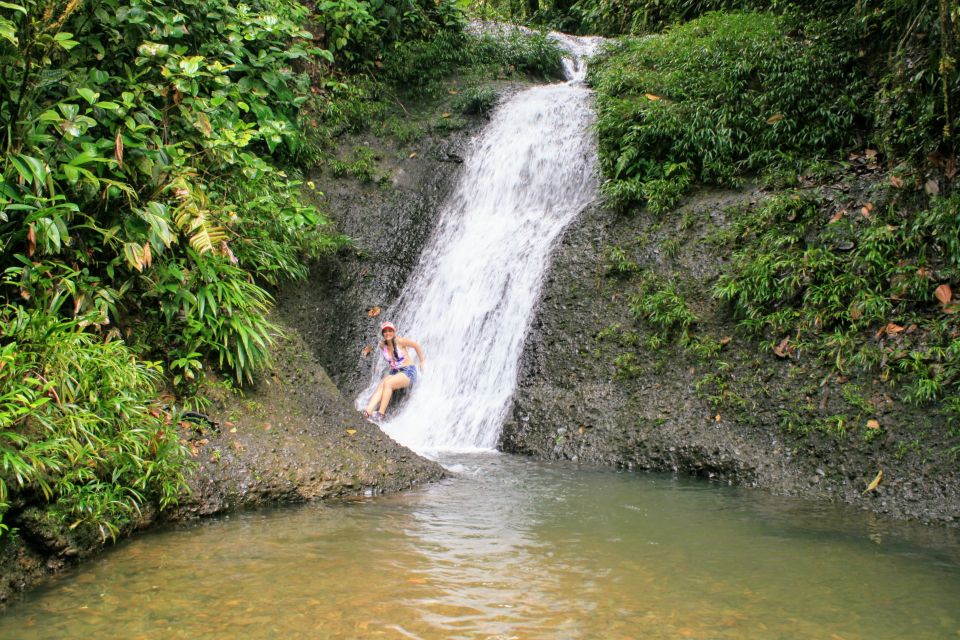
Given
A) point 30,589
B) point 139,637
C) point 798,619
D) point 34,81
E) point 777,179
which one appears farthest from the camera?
point 777,179

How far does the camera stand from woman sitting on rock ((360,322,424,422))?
9234mm

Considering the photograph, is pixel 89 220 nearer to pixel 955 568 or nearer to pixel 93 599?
pixel 93 599

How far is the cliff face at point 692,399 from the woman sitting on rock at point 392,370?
5.63 feet

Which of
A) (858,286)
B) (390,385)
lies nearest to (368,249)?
(390,385)

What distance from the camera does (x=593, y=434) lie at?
7801mm

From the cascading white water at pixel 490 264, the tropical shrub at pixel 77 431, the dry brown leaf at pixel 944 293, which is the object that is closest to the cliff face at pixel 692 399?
the cascading white water at pixel 490 264

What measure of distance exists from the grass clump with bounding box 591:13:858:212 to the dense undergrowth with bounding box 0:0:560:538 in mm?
4929

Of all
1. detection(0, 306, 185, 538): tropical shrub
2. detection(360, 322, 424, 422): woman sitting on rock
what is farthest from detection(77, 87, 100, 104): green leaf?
detection(360, 322, 424, 422): woman sitting on rock

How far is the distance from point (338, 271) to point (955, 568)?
9.01 metres

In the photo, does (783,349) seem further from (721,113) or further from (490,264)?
(490,264)

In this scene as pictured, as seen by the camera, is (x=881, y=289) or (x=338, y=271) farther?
(x=338, y=271)

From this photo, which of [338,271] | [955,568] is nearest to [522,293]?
[338,271]

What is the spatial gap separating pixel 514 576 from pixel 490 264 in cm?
669

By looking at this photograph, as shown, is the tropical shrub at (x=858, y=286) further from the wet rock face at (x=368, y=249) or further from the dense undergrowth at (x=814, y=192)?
the wet rock face at (x=368, y=249)
